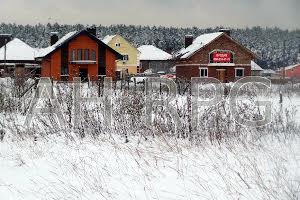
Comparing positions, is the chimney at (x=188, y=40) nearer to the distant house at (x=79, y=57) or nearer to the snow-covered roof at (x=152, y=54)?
the distant house at (x=79, y=57)

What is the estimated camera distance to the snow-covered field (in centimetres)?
492

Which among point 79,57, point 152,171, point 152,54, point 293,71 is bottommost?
point 152,171

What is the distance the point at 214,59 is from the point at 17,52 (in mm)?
24718

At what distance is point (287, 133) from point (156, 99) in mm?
3084

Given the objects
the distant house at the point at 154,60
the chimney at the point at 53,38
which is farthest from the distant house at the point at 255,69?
the distant house at the point at 154,60

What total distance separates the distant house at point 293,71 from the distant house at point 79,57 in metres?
36.1

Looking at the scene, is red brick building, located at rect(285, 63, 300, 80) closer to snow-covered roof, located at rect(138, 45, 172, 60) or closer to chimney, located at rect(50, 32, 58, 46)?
chimney, located at rect(50, 32, 58, 46)

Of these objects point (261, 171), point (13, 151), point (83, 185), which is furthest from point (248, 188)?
point (13, 151)

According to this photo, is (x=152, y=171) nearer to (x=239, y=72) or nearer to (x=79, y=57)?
(x=79, y=57)

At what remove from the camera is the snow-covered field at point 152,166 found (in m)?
4.92

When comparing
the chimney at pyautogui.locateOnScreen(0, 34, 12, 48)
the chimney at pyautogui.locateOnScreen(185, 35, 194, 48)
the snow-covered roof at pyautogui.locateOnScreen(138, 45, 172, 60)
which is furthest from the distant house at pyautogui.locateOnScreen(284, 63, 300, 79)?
the snow-covered roof at pyautogui.locateOnScreen(138, 45, 172, 60)

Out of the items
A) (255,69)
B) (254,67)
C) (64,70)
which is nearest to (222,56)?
(254,67)

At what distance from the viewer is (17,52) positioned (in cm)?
5203

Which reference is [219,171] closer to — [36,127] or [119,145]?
[119,145]
